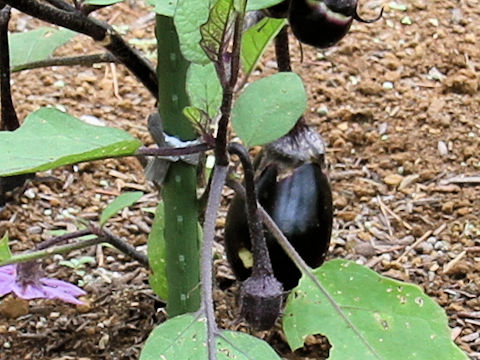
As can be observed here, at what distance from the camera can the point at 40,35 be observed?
1046mm

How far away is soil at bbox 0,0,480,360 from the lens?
1.21 metres

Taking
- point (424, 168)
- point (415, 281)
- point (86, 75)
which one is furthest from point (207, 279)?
point (86, 75)

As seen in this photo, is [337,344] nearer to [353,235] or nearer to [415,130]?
[353,235]

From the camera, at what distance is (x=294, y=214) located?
1.09 m

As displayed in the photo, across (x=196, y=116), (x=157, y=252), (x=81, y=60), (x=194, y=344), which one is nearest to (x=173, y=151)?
(x=196, y=116)

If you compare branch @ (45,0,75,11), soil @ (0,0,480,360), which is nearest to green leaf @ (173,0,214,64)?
branch @ (45,0,75,11)

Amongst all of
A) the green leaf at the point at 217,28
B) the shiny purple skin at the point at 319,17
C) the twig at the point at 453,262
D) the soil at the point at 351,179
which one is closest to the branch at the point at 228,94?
the green leaf at the point at 217,28

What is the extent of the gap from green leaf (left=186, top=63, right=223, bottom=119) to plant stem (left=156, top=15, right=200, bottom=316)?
4.8 inches

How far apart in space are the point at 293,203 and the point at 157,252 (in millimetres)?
166

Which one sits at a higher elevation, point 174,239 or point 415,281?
Answer: point 174,239

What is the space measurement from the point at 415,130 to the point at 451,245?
30 cm

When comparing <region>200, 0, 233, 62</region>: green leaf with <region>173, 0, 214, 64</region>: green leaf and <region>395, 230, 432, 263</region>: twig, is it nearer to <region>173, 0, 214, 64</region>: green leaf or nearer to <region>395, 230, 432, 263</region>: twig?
<region>173, 0, 214, 64</region>: green leaf

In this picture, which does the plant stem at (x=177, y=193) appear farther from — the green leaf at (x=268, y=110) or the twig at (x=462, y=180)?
the twig at (x=462, y=180)

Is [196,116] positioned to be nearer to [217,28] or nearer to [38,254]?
[217,28]
